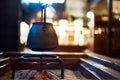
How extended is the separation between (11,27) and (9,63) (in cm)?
117

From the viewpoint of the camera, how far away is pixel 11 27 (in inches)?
196

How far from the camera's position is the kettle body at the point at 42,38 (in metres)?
3.30

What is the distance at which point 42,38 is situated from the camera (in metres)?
3.30

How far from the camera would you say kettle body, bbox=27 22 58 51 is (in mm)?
3297

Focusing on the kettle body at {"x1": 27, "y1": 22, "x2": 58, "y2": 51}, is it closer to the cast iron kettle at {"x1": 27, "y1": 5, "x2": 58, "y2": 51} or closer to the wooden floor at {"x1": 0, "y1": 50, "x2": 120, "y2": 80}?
the cast iron kettle at {"x1": 27, "y1": 5, "x2": 58, "y2": 51}

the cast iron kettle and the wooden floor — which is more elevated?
the cast iron kettle

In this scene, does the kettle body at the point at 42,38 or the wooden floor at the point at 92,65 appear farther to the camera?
the kettle body at the point at 42,38

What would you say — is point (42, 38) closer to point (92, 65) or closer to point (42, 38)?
point (42, 38)

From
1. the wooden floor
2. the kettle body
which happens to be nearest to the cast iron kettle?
the kettle body

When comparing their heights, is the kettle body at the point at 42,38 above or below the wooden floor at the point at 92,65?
above

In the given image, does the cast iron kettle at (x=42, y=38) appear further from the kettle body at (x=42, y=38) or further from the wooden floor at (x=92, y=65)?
the wooden floor at (x=92, y=65)

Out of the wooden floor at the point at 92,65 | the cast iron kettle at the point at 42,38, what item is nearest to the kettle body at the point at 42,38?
the cast iron kettle at the point at 42,38

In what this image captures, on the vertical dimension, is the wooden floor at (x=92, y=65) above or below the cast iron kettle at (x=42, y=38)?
below

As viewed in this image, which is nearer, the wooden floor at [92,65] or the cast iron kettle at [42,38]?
the wooden floor at [92,65]
